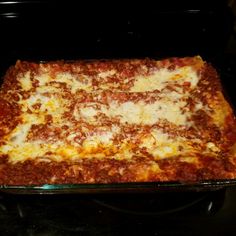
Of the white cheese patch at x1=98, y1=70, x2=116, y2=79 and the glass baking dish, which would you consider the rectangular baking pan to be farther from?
the glass baking dish

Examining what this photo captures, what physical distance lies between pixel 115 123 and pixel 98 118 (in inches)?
4.2

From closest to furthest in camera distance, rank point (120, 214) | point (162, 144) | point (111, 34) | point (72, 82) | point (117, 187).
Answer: point (117, 187), point (120, 214), point (162, 144), point (72, 82), point (111, 34)

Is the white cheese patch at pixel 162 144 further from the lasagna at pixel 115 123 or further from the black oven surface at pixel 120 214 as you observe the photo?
the black oven surface at pixel 120 214

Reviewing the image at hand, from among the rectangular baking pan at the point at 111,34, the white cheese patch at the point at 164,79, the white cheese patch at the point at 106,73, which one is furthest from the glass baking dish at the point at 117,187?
the rectangular baking pan at the point at 111,34

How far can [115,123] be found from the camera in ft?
6.59

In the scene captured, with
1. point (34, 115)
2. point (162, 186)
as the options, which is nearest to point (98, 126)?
point (34, 115)

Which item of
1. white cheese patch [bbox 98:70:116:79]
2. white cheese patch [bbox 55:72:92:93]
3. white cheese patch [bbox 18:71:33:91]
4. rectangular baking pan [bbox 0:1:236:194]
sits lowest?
white cheese patch [bbox 18:71:33:91]

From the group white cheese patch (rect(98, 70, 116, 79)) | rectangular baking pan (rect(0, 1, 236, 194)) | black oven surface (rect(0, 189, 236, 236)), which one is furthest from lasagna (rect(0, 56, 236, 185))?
rectangular baking pan (rect(0, 1, 236, 194))

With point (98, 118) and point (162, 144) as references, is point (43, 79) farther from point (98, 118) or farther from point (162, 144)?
point (162, 144)

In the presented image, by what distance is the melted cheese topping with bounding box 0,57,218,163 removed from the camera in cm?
187

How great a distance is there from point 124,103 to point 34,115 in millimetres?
519

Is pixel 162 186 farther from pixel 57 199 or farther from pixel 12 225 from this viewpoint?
pixel 12 225

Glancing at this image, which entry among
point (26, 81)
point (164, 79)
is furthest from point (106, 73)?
point (26, 81)

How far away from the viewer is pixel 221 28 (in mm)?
2709
